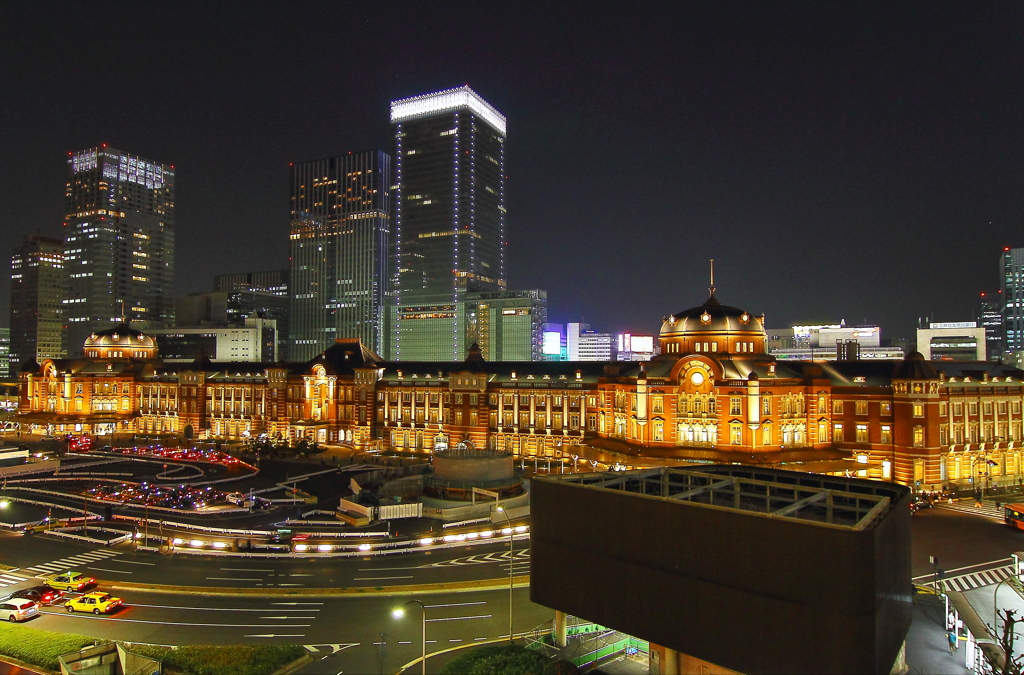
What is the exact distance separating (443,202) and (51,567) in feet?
503

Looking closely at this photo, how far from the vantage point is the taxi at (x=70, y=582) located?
41.0m

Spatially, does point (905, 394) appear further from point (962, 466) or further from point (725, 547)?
point (725, 547)

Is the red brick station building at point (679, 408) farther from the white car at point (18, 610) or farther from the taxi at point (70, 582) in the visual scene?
the white car at point (18, 610)

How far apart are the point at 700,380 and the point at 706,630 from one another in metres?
51.4

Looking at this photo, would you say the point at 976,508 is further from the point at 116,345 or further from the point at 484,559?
the point at 116,345

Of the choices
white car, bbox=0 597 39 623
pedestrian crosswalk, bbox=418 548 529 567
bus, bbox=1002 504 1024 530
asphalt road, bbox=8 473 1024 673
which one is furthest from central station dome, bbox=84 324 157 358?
bus, bbox=1002 504 1024 530

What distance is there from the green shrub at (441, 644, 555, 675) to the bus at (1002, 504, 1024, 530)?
1863 inches

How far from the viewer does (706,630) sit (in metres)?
25.8

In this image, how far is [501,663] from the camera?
28844 mm

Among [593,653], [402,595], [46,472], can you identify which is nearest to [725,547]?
[593,653]

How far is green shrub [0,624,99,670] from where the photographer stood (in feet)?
104

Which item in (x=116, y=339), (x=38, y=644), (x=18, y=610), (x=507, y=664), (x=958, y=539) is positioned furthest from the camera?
(x=116, y=339)

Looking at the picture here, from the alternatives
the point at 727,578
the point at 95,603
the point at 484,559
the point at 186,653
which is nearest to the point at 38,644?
the point at 95,603

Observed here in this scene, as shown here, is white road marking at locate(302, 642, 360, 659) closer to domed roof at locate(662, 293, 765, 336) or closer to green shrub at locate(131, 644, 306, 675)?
green shrub at locate(131, 644, 306, 675)
